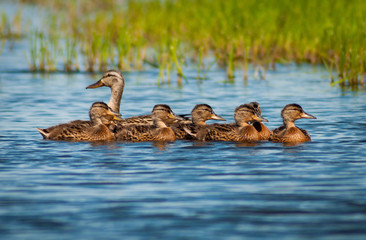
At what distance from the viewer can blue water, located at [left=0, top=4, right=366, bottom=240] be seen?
7.14 meters

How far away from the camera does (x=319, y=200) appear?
8.11 metres

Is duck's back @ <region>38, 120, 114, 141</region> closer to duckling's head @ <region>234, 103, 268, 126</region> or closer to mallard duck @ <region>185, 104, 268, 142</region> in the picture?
mallard duck @ <region>185, 104, 268, 142</region>

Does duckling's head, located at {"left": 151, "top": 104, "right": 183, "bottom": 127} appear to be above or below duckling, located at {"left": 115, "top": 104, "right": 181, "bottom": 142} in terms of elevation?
above

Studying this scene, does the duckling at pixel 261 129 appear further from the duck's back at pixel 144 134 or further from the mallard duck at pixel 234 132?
the duck's back at pixel 144 134

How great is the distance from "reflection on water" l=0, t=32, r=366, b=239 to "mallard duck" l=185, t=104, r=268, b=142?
342 mm

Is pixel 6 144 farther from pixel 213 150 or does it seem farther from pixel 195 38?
pixel 195 38

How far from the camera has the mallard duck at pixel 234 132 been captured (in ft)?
41.1

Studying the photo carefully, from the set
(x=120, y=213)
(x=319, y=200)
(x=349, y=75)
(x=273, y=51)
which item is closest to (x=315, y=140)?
(x=319, y=200)

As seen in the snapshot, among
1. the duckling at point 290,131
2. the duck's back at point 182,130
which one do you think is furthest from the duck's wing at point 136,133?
the duckling at point 290,131

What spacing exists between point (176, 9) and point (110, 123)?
621 inches

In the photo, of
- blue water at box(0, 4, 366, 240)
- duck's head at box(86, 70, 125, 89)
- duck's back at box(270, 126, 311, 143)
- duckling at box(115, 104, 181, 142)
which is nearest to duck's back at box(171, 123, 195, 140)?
duckling at box(115, 104, 181, 142)

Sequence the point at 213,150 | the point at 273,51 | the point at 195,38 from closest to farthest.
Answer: the point at 213,150
the point at 273,51
the point at 195,38

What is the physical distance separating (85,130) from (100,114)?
0.58 meters

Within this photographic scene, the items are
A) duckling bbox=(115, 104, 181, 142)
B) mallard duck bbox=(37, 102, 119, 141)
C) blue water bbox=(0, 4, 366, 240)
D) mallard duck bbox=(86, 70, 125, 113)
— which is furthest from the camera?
mallard duck bbox=(86, 70, 125, 113)
